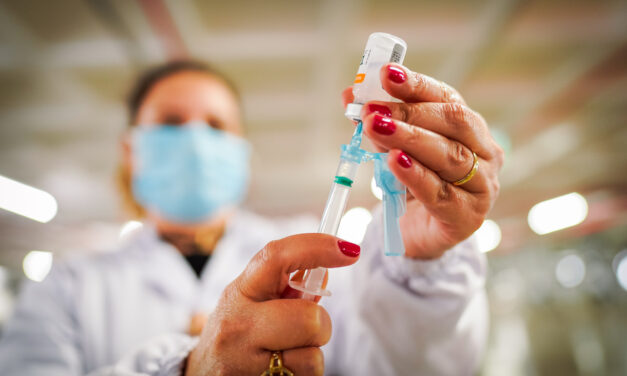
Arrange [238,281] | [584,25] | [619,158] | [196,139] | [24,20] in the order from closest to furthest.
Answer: [238,281] → [196,139] → [24,20] → [584,25] → [619,158]

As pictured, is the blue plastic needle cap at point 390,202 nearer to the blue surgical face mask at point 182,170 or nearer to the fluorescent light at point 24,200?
the blue surgical face mask at point 182,170

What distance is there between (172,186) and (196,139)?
166mm

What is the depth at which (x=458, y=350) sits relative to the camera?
611mm

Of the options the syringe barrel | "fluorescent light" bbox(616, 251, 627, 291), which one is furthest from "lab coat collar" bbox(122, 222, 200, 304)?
"fluorescent light" bbox(616, 251, 627, 291)

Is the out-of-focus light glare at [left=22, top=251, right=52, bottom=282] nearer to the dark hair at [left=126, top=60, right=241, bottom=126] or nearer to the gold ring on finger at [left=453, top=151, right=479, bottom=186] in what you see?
the dark hair at [left=126, top=60, right=241, bottom=126]

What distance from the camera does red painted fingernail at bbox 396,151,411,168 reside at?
351 millimetres

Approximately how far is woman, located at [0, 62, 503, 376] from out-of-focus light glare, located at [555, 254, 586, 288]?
4.75m

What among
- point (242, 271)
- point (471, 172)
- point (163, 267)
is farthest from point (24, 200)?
point (471, 172)

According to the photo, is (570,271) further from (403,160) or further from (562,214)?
(403,160)

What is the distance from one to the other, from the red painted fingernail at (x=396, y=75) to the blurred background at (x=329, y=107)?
0.20m

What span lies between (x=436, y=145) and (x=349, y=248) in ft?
0.49

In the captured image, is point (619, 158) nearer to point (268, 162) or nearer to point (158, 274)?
point (268, 162)

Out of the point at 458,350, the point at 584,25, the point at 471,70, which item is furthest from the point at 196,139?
the point at 584,25

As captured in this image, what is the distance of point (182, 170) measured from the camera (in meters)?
1.01
